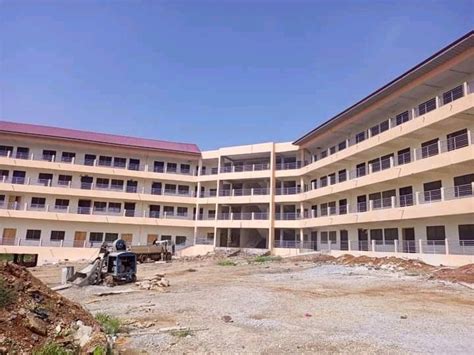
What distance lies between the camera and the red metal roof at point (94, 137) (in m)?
38.8

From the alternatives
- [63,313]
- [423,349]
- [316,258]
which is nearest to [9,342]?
[63,313]

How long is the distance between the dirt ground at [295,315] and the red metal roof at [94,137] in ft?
88.4

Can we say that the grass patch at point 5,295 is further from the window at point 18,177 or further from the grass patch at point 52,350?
the window at point 18,177

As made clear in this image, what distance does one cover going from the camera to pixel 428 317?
1013 centimetres

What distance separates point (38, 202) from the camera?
37750mm

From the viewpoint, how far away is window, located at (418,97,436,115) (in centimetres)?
2395

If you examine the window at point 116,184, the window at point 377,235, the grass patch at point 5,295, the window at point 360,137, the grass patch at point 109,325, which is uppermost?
the window at point 360,137

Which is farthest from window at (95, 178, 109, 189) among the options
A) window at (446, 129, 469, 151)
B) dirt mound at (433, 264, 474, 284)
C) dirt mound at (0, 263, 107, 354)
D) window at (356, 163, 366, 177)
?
window at (446, 129, 469, 151)

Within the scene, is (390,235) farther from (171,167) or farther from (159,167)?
(159,167)

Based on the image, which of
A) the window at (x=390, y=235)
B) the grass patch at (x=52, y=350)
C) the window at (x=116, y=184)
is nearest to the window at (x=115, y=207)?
the window at (x=116, y=184)

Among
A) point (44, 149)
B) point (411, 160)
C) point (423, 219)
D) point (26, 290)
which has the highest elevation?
point (44, 149)

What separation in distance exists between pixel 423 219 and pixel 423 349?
63.2 feet

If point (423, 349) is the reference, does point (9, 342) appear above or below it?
above

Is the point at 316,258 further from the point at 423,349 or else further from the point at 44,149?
the point at 44,149
